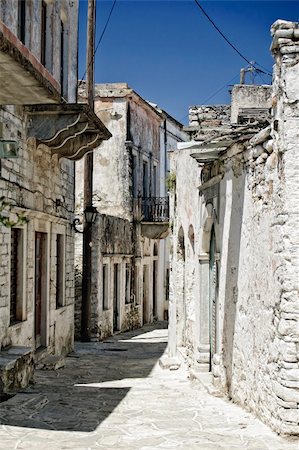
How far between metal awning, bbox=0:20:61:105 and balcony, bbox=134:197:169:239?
1629 cm

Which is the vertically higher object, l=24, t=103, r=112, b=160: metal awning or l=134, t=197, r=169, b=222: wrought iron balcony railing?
l=24, t=103, r=112, b=160: metal awning

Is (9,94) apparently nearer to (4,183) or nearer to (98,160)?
(4,183)

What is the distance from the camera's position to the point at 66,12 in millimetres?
13414

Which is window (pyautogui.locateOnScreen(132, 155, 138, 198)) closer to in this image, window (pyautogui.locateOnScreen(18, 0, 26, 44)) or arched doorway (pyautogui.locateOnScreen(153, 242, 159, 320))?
arched doorway (pyautogui.locateOnScreen(153, 242, 159, 320))

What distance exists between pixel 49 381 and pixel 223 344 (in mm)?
2854

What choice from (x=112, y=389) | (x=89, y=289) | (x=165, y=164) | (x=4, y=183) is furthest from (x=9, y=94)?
(x=165, y=164)

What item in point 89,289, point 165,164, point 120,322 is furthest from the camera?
point 165,164

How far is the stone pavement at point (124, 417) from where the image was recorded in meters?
6.14

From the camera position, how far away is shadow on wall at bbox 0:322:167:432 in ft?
23.3

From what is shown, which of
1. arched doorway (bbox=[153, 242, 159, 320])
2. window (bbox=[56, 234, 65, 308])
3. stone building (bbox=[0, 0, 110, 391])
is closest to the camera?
stone building (bbox=[0, 0, 110, 391])

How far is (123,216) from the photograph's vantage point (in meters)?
22.4

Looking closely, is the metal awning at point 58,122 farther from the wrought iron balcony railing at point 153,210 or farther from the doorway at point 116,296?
the wrought iron balcony railing at point 153,210

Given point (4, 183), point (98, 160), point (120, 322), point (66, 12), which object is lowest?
point (120, 322)

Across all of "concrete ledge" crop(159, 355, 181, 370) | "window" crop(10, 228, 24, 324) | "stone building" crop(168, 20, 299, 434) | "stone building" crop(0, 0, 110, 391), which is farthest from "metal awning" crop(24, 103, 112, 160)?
"concrete ledge" crop(159, 355, 181, 370)
